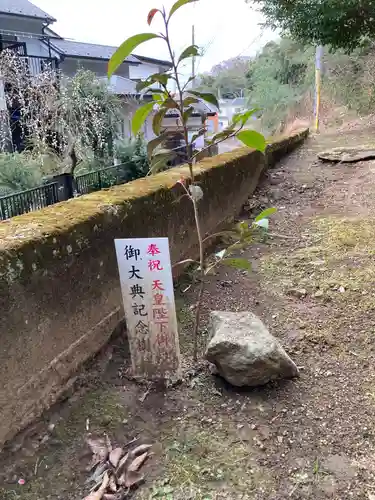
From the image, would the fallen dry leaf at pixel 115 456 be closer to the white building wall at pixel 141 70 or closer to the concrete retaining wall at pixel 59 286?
the concrete retaining wall at pixel 59 286

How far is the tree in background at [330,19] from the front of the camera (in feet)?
→ 19.4

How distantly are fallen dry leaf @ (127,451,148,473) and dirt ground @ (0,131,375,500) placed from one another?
0.11 feet

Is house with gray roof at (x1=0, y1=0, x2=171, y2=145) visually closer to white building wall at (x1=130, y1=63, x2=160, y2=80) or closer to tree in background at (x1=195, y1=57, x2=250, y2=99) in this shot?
white building wall at (x1=130, y1=63, x2=160, y2=80)

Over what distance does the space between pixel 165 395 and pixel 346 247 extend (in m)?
2.22

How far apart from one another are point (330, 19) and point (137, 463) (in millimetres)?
6658

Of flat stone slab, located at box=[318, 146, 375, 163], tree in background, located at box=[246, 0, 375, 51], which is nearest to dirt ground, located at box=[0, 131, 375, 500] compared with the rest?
flat stone slab, located at box=[318, 146, 375, 163]

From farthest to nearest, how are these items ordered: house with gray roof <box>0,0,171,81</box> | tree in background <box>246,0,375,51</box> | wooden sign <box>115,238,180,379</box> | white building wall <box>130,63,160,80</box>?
1. white building wall <box>130,63,160,80</box>
2. house with gray roof <box>0,0,171,81</box>
3. tree in background <box>246,0,375,51</box>
4. wooden sign <box>115,238,180,379</box>

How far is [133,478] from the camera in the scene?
5.15 ft

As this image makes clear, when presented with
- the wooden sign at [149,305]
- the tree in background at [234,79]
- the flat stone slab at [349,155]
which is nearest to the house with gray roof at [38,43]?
the flat stone slab at [349,155]

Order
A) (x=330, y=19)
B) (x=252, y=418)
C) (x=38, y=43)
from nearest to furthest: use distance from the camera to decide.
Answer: (x=252, y=418), (x=330, y=19), (x=38, y=43)

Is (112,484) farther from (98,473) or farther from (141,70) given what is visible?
(141,70)

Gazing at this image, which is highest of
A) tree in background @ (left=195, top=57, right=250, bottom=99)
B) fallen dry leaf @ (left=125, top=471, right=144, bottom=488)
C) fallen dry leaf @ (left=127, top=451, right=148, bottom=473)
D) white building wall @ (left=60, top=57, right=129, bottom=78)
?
tree in background @ (left=195, top=57, right=250, bottom=99)

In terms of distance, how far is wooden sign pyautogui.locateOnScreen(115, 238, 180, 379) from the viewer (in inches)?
74.6

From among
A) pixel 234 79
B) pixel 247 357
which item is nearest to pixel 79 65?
pixel 247 357
